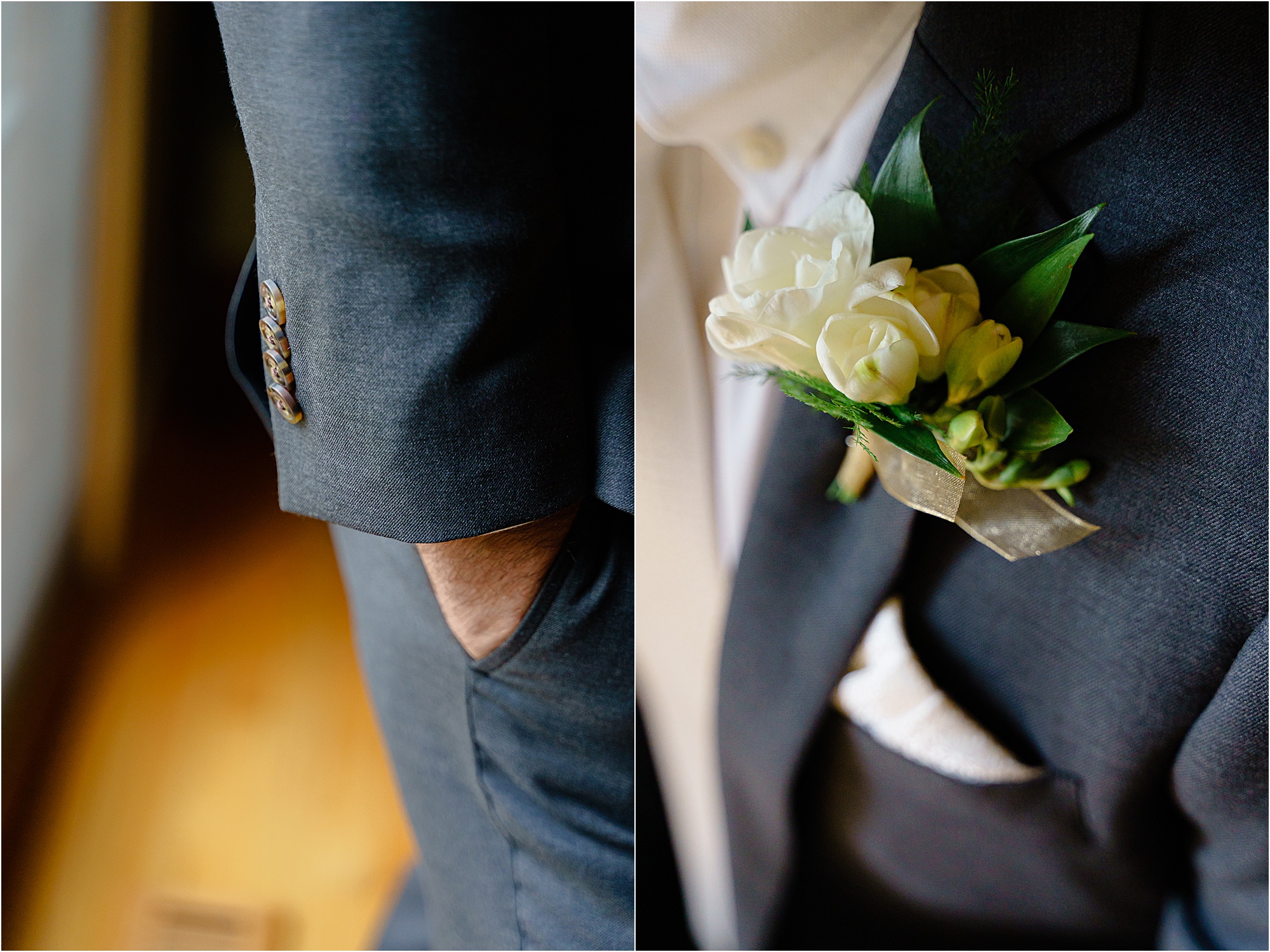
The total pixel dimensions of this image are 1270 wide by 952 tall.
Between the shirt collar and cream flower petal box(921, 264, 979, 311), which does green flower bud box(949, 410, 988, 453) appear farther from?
the shirt collar

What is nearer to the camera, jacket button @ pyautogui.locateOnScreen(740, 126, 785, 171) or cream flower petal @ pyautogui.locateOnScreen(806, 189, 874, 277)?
cream flower petal @ pyautogui.locateOnScreen(806, 189, 874, 277)

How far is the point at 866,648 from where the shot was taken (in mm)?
518

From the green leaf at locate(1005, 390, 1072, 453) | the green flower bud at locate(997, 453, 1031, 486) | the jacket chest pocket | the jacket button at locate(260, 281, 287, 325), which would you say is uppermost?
the jacket button at locate(260, 281, 287, 325)

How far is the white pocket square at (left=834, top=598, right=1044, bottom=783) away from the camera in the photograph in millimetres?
490

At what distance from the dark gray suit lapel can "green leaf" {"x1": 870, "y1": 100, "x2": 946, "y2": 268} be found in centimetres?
4

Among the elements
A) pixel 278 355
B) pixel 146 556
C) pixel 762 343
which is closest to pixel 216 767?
pixel 146 556

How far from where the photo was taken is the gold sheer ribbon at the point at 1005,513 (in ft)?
1.25

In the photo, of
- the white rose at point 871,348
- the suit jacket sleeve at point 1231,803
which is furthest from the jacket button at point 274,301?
the suit jacket sleeve at point 1231,803

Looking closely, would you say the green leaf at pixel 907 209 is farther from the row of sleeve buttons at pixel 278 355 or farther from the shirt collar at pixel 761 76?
the row of sleeve buttons at pixel 278 355

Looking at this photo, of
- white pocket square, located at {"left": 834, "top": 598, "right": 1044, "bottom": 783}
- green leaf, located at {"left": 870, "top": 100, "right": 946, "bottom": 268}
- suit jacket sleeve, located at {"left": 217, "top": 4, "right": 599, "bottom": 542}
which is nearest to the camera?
suit jacket sleeve, located at {"left": 217, "top": 4, "right": 599, "bottom": 542}

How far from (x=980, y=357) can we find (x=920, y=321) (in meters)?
0.03

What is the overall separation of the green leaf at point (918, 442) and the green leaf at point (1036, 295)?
0.07m

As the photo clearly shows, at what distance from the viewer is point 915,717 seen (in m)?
0.49

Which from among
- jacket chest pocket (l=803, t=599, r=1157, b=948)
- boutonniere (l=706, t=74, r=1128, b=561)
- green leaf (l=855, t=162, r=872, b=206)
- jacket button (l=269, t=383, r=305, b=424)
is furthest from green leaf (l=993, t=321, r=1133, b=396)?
jacket button (l=269, t=383, r=305, b=424)
